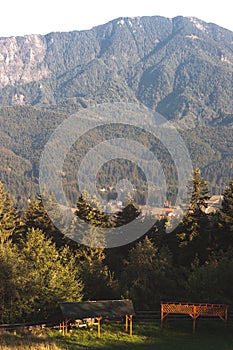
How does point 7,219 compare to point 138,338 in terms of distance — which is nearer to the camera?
point 138,338

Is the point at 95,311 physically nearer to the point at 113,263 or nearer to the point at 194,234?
the point at 194,234

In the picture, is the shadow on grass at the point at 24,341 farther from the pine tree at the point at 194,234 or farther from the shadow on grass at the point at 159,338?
the pine tree at the point at 194,234

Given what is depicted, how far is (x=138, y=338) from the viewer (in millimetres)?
28188

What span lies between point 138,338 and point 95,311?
2.92 meters

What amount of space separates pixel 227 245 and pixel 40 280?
1621 centimetres

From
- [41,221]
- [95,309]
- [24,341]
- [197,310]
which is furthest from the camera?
[41,221]

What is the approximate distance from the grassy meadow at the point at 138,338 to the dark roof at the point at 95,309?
4.43 ft

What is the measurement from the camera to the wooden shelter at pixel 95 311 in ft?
90.2

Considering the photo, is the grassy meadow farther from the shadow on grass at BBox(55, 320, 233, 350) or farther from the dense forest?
the dense forest

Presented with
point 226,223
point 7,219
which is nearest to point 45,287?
point 7,219

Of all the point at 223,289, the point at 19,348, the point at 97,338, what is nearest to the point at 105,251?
the point at 223,289

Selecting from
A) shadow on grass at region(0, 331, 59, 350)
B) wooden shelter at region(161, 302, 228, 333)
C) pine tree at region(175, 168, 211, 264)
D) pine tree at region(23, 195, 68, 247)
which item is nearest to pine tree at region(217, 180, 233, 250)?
pine tree at region(175, 168, 211, 264)

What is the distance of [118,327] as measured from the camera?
30047 millimetres

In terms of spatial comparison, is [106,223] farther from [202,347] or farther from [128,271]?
[202,347]
